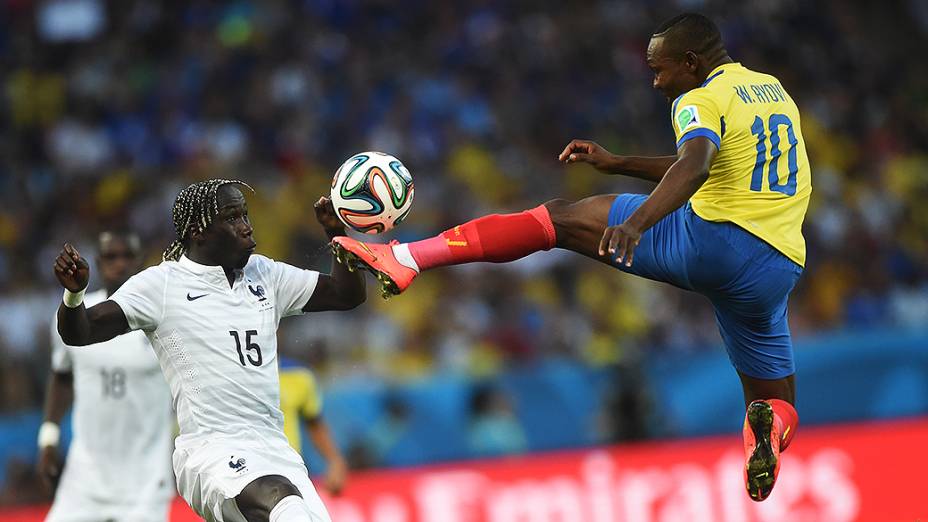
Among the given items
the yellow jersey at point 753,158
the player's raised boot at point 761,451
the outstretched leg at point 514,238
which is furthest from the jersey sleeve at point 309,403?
the yellow jersey at point 753,158

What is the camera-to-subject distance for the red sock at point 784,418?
7.00 metres

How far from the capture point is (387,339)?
1378 cm

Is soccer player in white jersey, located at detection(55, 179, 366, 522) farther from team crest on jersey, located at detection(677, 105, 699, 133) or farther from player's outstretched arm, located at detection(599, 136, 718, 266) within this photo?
team crest on jersey, located at detection(677, 105, 699, 133)

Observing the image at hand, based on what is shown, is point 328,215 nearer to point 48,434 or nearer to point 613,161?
point 613,161

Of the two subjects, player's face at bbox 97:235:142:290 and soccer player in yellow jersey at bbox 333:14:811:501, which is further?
player's face at bbox 97:235:142:290

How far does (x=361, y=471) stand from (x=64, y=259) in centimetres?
691

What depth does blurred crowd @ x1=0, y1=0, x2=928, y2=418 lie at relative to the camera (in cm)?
1416

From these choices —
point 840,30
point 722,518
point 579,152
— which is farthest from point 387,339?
point 840,30

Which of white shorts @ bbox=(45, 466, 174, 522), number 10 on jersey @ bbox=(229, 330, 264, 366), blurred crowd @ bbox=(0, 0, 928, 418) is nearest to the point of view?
number 10 on jersey @ bbox=(229, 330, 264, 366)

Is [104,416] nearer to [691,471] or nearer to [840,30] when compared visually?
[691,471]

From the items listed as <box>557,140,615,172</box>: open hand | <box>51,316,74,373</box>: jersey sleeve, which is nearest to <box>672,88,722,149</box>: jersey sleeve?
<box>557,140,615,172</box>: open hand

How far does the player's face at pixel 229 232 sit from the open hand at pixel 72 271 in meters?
0.68

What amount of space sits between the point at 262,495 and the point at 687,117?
246 centimetres

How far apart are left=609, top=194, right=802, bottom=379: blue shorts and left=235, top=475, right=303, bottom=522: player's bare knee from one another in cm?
179
